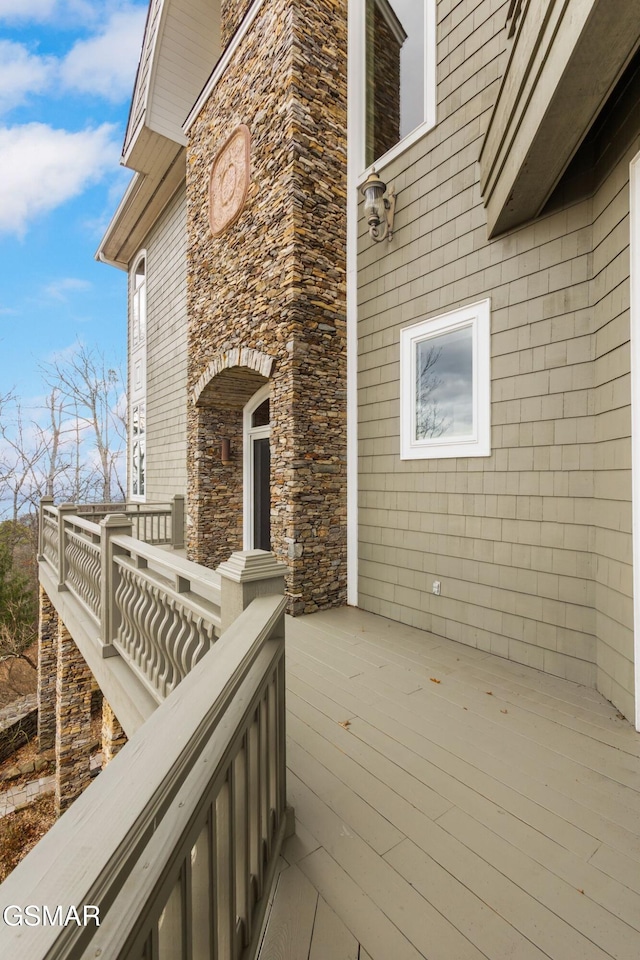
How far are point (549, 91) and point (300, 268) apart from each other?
98.8 inches

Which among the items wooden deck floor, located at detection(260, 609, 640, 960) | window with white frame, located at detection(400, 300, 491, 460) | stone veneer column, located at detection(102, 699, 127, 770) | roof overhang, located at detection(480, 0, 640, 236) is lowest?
stone veneer column, located at detection(102, 699, 127, 770)

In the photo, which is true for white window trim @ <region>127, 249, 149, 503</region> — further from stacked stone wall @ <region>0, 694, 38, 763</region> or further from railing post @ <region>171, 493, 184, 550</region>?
stacked stone wall @ <region>0, 694, 38, 763</region>

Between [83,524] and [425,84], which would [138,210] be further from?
[83,524]

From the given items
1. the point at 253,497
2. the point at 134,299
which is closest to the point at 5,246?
the point at 134,299

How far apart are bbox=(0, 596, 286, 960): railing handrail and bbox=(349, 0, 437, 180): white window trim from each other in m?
4.34

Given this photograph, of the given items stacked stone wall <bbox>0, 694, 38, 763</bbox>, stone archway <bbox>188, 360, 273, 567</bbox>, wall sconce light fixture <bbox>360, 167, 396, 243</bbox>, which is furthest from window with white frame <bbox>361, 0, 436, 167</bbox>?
stacked stone wall <bbox>0, 694, 38, 763</bbox>

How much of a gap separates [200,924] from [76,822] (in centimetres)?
59

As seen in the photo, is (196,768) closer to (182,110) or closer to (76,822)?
(76,822)

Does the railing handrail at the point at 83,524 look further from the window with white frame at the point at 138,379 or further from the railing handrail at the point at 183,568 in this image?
the window with white frame at the point at 138,379

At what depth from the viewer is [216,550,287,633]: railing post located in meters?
1.58

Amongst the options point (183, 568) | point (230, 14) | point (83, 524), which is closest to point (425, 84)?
point (230, 14)

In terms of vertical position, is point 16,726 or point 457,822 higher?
point 457,822

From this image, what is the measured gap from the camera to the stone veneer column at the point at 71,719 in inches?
247

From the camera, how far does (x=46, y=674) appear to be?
324 inches
